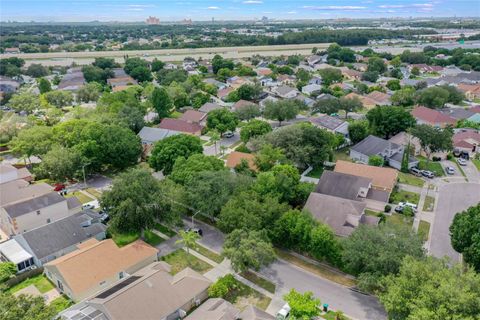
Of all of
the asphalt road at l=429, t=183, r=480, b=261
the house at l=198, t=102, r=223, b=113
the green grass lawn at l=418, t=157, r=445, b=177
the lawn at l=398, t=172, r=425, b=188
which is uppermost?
the house at l=198, t=102, r=223, b=113

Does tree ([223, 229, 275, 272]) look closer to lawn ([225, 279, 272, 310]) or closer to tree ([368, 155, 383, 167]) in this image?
lawn ([225, 279, 272, 310])

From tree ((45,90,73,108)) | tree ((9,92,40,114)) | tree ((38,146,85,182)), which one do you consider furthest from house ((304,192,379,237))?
tree ((45,90,73,108))

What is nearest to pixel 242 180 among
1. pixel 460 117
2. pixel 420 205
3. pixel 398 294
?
pixel 398 294

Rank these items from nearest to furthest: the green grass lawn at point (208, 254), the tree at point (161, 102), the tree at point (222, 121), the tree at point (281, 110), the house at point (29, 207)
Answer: the green grass lawn at point (208, 254)
the house at point (29, 207)
the tree at point (222, 121)
the tree at point (281, 110)
the tree at point (161, 102)

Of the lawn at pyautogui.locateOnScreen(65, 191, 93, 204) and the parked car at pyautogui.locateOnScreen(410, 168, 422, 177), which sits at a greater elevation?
the parked car at pyautogui.locateOnScreen(410, 168, 422, 177)

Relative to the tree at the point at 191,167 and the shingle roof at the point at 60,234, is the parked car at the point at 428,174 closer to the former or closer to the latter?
the tree at the point at 191,167

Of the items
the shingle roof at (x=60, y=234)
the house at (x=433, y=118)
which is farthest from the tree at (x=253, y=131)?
the house at (x=433, y=118)

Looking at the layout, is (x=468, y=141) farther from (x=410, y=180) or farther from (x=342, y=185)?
(x=342, y=185)
